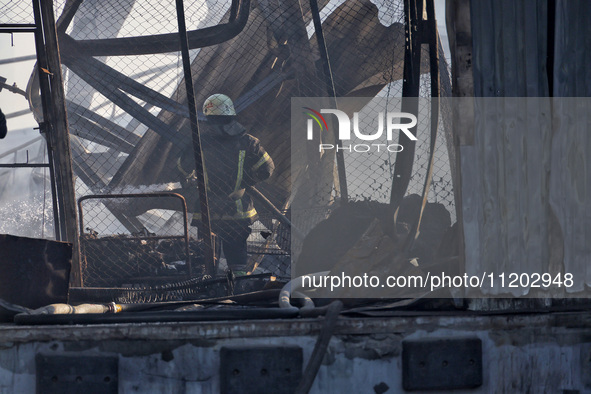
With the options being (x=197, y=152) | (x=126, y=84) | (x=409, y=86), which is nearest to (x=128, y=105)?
(x=126, y=84)

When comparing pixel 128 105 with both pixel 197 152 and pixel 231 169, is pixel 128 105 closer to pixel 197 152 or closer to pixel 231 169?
pixel 231 169

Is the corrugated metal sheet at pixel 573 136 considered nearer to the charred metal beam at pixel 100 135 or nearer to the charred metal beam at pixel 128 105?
the charred metal beam at pixel 128 105

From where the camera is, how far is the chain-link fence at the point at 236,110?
6605 millimetres

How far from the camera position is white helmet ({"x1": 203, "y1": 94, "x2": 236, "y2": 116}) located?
7680 millimetres

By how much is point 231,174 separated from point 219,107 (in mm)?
975

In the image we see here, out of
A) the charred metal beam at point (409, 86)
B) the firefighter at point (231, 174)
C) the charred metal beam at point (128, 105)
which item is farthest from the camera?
the charred metal beam at point (128, 105)

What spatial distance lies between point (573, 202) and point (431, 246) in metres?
1.93

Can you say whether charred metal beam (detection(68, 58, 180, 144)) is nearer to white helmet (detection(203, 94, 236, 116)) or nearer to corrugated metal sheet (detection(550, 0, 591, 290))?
white helmet (detection(203, 94, 236, 116))

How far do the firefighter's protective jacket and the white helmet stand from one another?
0.28m

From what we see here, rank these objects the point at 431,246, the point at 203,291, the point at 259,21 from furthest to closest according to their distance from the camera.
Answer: the point at 259,21 < the point at 203,291 < the point at 431,246

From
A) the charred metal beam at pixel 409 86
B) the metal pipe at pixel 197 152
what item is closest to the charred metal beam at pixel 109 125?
the metal pipe at pixel 197 152

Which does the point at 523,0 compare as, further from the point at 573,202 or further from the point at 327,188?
the point at 327,188

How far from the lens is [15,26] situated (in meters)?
3.62

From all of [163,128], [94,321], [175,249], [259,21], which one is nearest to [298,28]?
[259,21]
